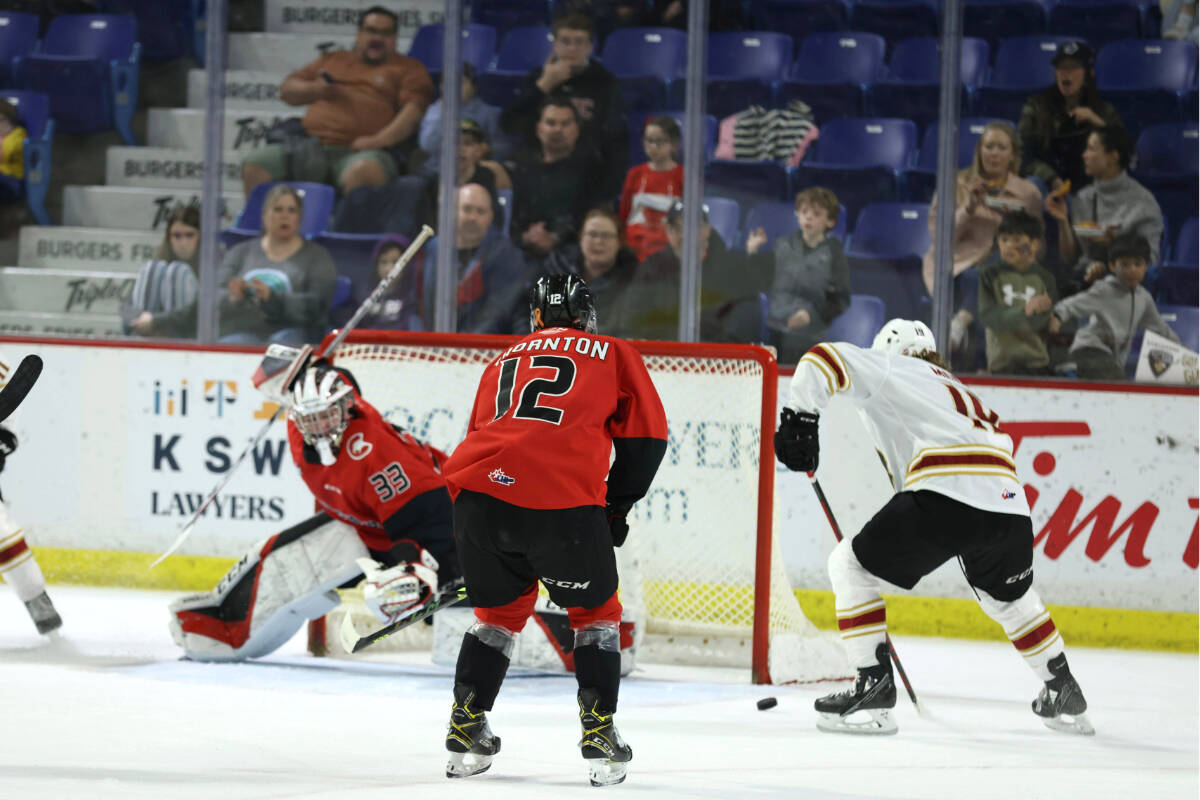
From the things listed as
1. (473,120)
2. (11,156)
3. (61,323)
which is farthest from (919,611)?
(11,156)

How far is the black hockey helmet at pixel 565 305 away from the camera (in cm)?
310

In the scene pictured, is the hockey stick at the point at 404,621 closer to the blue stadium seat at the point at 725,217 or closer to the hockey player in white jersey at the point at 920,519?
the hockey player in white jersey at the point at 920,519

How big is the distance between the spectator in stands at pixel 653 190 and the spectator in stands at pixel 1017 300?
1210mm

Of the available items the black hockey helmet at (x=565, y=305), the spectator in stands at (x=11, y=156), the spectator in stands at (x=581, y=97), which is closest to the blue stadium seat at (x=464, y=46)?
the spectator in stands at (x=581, y=97)

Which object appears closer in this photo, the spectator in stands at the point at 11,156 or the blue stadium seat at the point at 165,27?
the spectator in stands at the point at 11,156

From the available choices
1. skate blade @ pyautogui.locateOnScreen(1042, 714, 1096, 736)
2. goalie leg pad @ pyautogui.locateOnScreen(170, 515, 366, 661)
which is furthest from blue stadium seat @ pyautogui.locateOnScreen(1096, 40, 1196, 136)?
goalie leg pad @ pyautogui.locateOnScreen(170, 515, 366, 661)

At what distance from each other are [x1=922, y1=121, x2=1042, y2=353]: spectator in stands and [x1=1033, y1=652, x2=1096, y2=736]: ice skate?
6.92ft

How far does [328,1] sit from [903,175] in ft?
8.97

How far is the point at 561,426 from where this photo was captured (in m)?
2.94

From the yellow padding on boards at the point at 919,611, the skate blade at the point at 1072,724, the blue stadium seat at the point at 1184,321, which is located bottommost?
the yellow padding on boards at the point at 919,611

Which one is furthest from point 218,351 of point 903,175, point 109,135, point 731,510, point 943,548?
point 943,548

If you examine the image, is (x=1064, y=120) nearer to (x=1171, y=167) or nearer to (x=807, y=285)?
(x=1171, y=167)

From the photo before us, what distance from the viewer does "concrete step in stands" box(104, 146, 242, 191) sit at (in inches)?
265

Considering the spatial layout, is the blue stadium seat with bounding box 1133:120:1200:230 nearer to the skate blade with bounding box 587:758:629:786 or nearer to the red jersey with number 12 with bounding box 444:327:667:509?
the red jersey with number 12 with bounding box 444:327:667:509
